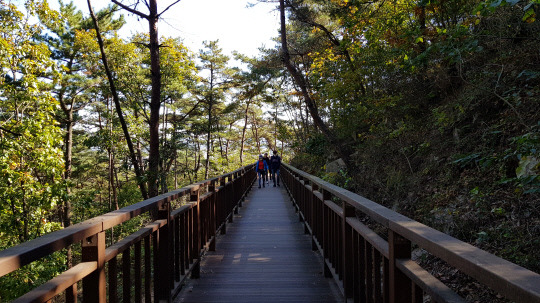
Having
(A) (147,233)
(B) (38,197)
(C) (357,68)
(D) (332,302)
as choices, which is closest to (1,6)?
(B) (38,197)

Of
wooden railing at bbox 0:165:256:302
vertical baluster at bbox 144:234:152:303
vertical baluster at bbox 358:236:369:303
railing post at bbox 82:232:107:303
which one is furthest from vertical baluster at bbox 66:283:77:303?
vertical baluster at bbox 358:236:369:303

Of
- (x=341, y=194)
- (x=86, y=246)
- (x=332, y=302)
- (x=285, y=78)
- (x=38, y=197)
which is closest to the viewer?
(x=86, y=246)

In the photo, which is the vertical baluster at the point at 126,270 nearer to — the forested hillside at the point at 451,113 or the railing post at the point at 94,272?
the railing post at the point at 94,272

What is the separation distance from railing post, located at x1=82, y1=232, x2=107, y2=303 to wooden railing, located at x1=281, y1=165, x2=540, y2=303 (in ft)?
4.67

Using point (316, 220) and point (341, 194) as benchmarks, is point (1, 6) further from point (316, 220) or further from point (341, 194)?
point (341, 194)

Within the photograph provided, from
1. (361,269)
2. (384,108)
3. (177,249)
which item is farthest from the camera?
(384,108)

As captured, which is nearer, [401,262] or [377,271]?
[401,262]

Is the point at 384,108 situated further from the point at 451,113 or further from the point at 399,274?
the point at 399,274

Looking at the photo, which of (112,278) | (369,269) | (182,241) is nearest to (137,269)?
(112,278)

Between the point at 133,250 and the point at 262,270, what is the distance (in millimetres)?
1770

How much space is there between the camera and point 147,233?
7.96 feet

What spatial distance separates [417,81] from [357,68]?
1882 millimetres

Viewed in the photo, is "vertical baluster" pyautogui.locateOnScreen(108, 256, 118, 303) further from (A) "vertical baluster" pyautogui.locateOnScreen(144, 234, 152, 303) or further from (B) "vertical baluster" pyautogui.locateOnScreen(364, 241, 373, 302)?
(B) "vertical baluster" pyautogui.locateOnScreen(364, 241, 373, 302)

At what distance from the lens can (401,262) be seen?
1652 mm
